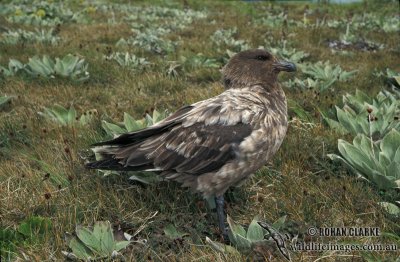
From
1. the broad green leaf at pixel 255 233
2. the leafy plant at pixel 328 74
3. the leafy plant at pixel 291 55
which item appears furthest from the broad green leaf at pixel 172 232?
the leafy plant at pixel 291 55

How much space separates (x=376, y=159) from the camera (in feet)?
13.7

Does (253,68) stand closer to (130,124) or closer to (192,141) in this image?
(192,141)

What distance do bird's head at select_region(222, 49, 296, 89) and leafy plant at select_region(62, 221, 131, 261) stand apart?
85.2 inches

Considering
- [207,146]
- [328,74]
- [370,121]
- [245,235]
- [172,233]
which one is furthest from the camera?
[328,74]

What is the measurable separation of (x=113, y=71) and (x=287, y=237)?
5.69 meters

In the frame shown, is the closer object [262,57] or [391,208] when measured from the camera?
[391,208]

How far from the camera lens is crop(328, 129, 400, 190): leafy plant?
3.93 metres

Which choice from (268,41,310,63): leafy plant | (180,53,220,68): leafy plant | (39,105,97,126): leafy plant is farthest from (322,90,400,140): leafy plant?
(268,41,310,63): leafy plant

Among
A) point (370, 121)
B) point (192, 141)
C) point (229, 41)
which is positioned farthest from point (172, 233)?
point (229, 41)

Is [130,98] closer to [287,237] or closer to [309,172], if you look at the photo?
[309,172]

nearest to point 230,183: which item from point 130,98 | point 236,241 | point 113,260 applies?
point 236,241

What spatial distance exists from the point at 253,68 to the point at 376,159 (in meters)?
1.53

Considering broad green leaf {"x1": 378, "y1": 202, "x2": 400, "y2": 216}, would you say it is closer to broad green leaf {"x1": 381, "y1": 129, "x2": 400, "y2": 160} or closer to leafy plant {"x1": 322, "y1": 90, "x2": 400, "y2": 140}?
broad green leaf {"x1": 381, "y1": 129, "x2": 400, "y2": 160}

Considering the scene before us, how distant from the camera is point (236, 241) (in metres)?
3.24
